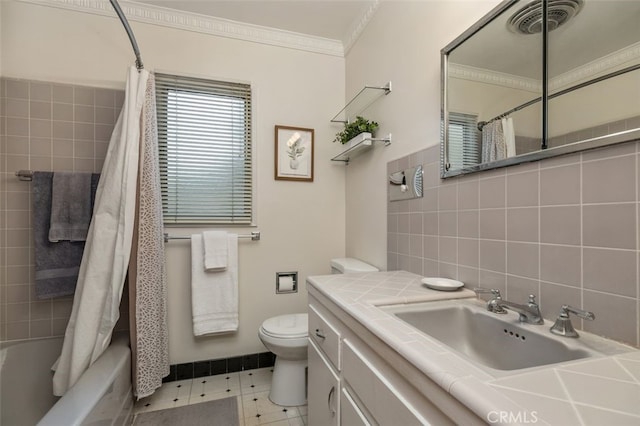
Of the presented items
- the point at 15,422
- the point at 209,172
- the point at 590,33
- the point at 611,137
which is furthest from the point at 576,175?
the point at 15,422

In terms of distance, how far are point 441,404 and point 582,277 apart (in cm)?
54

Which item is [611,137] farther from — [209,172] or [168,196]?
[168,196]

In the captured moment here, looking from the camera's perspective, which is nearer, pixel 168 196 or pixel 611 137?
pixel 611 137

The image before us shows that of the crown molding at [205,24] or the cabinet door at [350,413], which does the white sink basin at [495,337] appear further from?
the crown molding at [205,24]

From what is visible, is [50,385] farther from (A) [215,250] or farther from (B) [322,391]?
(B) [322,391]

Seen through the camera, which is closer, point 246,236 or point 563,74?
point 563,74

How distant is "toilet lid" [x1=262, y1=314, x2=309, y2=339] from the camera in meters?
1.59

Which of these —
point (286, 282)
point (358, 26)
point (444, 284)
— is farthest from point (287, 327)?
point (358, 26)

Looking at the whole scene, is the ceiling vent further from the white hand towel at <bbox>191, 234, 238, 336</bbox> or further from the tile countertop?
the white hand towel at <bbox>191, 234, 238, 336</bbox>

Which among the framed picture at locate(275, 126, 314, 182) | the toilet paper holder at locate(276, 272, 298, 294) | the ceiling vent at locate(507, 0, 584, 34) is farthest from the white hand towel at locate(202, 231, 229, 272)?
the ceiling vent at locate(507, 0, 584, 34)

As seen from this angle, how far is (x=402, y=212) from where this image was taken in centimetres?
152

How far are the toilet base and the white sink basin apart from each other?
1006 millimetres

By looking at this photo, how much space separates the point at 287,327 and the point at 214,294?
1.90 ft

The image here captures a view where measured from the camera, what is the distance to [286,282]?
2.14 meters
